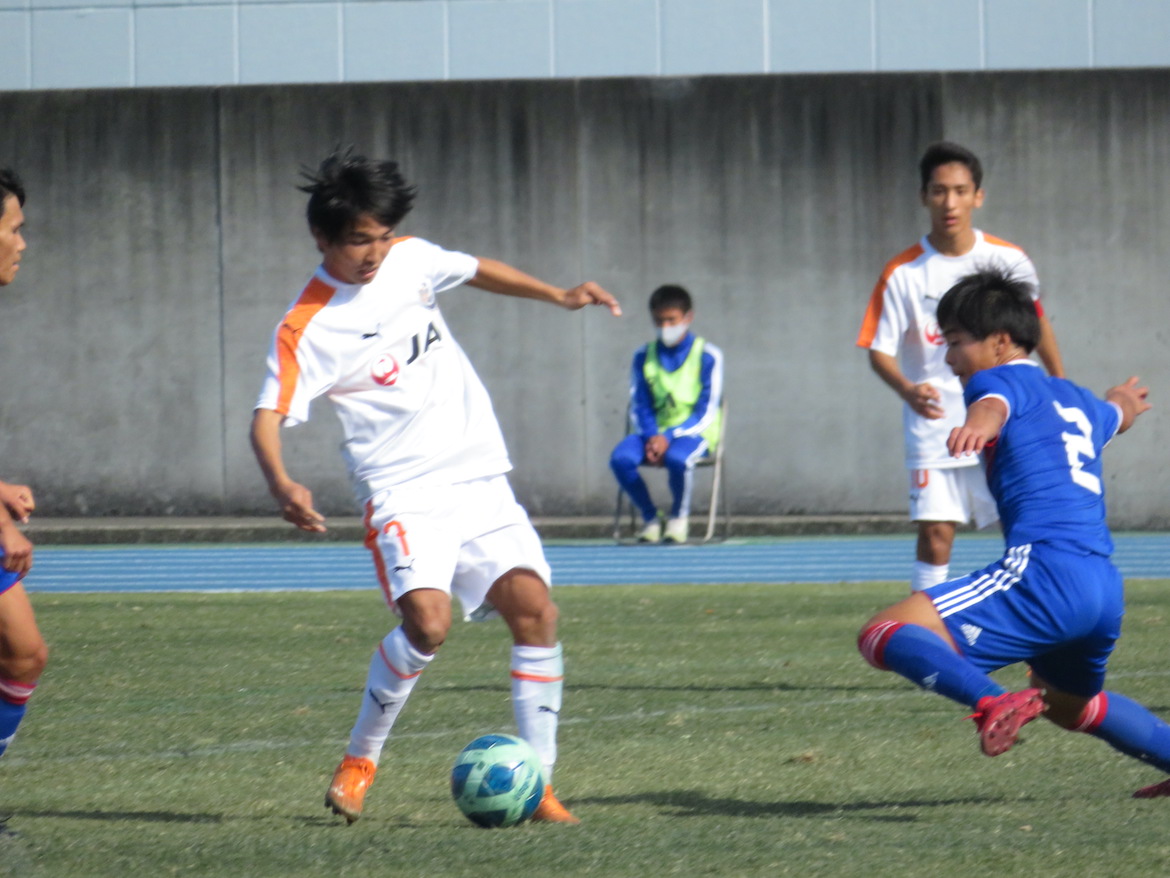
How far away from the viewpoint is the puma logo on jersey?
15.3ft

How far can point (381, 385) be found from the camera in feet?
15.1

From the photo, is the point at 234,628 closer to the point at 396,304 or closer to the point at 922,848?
the point at 396,304

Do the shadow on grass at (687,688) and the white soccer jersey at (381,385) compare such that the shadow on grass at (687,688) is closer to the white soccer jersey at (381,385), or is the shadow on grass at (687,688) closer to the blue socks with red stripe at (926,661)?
the white soccer jersey at (381,385)

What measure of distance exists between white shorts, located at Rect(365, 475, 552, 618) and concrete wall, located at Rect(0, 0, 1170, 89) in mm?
11786

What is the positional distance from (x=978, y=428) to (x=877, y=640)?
553 mm

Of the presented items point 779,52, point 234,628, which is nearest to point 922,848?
point 234,628

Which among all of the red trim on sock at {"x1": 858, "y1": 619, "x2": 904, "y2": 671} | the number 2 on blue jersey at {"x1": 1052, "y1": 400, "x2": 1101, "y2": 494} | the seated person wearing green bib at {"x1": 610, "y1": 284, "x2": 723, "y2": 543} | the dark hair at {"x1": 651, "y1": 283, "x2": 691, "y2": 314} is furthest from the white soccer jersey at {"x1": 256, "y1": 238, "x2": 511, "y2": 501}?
the dark hair at {"x1": 651, "y1": 283, "x2": 691, "y2": 314}

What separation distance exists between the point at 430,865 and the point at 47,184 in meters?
13.2

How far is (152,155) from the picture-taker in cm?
1572

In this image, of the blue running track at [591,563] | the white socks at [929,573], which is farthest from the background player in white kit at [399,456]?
the blue running track at [591,563]

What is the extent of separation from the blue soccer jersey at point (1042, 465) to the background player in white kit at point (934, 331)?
2.26m

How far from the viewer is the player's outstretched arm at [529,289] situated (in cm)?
495

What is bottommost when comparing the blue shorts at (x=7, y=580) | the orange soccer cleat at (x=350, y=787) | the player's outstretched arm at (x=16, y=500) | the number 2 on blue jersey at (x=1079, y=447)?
the orange soccer cleat at (x=350, y=787)

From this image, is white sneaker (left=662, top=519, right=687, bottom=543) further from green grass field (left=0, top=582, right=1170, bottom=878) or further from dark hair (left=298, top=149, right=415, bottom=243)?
dark hair (left=298, top=149, right=415, bottom=243)
